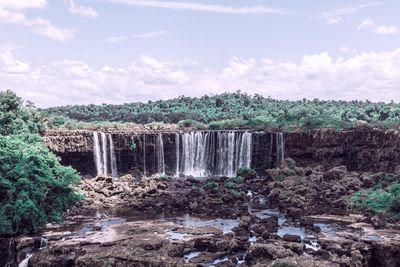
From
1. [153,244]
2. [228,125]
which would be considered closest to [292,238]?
[153,244]

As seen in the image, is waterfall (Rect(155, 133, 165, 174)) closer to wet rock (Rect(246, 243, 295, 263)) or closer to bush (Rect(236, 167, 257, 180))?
bush (Rect(236, 167, 257, 180))

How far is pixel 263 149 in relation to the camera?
48906 millimetres

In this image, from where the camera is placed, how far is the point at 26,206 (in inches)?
1123

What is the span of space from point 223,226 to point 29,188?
1076 centimetres

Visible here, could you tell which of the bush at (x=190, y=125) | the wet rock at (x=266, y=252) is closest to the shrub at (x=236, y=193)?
the wet rock at (x=266, y=252)

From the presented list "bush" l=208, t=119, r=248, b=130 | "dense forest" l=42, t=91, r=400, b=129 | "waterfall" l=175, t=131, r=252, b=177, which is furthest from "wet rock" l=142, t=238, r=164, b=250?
"bush" l=208, t=119, r=248, b=130

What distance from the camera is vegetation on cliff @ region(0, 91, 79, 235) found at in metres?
28.5

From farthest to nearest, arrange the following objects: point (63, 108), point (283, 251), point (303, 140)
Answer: point (63, 108)
point (303, 140)
point (283, 251)

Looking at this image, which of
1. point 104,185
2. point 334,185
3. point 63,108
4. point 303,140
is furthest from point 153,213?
point 63,108

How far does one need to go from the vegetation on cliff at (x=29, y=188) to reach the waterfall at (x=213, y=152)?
17405 mm

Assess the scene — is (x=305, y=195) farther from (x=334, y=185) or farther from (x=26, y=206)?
(x=26, y=206)

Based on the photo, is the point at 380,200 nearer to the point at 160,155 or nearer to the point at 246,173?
the point at 246,173

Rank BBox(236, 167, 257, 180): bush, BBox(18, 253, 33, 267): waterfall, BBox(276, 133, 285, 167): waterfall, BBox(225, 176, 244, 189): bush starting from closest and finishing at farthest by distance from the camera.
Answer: BBox(18, 253, 33, 267): waterfall < BBox(225, 176, 244, 189): bush < BBox(236, 167, 257, 180): bush < BBox(276, 133, 285, 167): waterfall

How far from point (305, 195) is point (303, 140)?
1170cm
